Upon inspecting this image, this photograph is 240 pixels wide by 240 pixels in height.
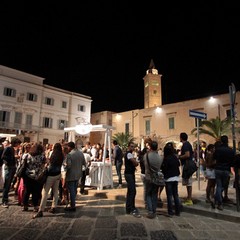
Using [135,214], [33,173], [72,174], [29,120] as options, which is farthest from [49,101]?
[135,214]

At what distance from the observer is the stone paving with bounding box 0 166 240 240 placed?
3975 millimetres

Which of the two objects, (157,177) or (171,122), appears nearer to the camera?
(157,177)

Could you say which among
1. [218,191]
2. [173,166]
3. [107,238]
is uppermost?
[173,166]

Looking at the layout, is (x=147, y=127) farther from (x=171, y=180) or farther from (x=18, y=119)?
(x=171, y=180)

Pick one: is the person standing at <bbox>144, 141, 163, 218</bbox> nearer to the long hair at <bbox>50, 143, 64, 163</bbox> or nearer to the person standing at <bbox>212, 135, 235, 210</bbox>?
the person standing at <bbox>212, 135, 235, 210</bbox>

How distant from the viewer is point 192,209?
555 centimetres

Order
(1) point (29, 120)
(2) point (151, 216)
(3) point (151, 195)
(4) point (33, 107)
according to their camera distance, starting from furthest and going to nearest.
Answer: (4) point (33, 107) → (1) point (29, 120) → (3) point (151, 195) → (2) point (151, 216)

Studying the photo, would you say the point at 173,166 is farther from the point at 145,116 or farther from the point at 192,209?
the point at 145,116

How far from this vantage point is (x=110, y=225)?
4.52 metres

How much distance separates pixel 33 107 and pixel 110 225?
30081mm

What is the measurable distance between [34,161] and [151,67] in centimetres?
4749

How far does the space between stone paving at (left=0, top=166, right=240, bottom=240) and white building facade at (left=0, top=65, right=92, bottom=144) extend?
1024 inches

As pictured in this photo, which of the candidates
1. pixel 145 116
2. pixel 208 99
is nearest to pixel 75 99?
pixel 145 116

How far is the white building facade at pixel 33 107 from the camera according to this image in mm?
28641
